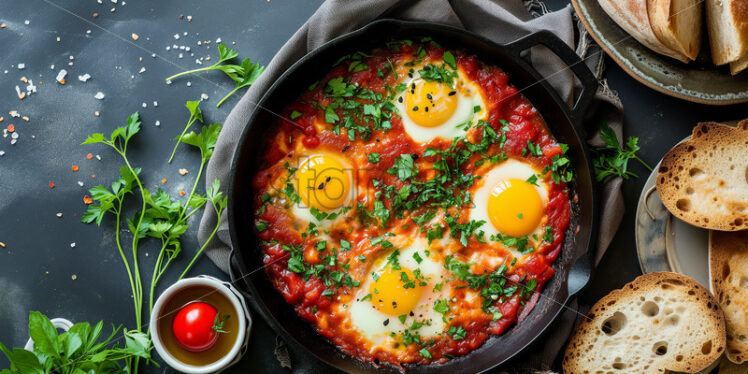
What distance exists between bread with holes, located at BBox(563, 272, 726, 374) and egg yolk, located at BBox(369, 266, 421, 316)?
1.06 metres

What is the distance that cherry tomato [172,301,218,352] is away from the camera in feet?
10.4

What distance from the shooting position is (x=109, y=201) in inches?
136

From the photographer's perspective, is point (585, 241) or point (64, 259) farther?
point (64, 259)

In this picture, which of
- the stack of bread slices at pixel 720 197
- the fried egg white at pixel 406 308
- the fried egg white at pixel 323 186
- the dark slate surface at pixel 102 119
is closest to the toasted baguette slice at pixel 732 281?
the stack of bread slices at pixel 720 197

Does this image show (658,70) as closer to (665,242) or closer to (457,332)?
(665,242)

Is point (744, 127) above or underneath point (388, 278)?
above

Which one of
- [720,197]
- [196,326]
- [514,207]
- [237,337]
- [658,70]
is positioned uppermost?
[658,70]

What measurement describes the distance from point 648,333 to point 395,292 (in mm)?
1596

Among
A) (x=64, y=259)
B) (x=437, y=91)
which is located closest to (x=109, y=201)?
(x=64, y=259)

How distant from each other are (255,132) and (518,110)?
164 cm

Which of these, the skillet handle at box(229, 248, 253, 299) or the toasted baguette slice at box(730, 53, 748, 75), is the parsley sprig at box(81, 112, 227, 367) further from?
the toasted baguette slice at box(730, 53, 748, 75)

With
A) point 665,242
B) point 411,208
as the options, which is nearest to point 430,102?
point 411,208

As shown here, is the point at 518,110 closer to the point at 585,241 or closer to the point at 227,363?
the point at 585,241

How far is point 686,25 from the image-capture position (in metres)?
3.16
